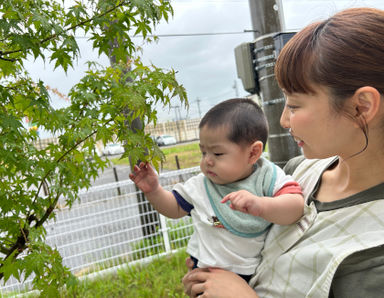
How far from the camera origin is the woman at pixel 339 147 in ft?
2.83

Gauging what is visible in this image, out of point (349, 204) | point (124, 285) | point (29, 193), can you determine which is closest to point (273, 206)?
point (349, 204)

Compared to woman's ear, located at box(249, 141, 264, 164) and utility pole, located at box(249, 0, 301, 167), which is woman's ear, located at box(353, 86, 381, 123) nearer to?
woman's ear, located at box(249, 141, 264, 164)

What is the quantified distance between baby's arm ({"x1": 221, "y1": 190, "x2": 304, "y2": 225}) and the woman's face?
207mm

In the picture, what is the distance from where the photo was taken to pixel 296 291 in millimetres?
963

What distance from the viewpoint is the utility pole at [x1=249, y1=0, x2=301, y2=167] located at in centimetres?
274

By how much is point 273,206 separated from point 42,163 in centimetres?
100

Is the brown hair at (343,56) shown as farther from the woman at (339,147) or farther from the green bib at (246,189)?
the green bib at (246,189)

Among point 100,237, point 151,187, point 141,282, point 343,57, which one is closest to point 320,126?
point 343,57

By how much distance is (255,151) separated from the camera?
1.31 meters

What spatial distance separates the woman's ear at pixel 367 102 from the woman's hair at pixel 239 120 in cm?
47

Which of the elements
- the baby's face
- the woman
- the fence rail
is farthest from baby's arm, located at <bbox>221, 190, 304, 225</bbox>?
the fence rail

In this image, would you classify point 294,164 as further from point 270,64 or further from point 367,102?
point 270,64

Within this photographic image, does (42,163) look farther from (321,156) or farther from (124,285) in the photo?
(124,285)

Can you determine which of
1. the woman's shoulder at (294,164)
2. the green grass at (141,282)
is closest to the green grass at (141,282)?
the green grass at (141,282)
